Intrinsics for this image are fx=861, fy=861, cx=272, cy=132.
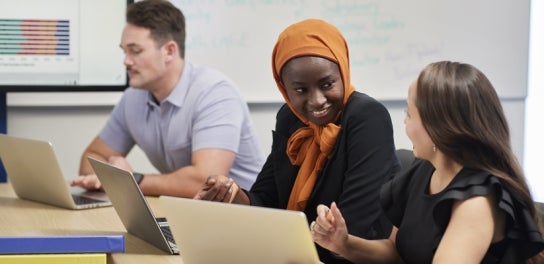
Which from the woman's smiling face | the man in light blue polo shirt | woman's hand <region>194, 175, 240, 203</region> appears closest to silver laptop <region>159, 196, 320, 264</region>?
woman's hand <region>194, 175, 240, 203</region>

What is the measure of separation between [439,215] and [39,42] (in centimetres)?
211

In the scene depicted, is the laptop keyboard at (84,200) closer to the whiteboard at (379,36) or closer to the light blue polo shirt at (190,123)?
the light blue polo shirt at (190,123)

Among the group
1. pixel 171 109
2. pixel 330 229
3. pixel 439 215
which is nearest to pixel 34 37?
pixel 171 109

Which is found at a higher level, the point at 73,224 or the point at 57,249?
the point at 57,249

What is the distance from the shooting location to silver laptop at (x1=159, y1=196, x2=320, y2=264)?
51.4 inches

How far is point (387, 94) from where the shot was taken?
404 centimetres

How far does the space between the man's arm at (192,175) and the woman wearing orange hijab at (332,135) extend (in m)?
0.60

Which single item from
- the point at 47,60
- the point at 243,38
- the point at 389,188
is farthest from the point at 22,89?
the point at 389,188

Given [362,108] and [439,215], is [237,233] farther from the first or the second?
[362,108]

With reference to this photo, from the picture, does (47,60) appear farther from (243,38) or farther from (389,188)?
(389,188)

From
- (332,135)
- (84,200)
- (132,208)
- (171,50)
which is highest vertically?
(171,50)

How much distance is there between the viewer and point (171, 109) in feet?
9.92

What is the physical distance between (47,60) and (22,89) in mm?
149

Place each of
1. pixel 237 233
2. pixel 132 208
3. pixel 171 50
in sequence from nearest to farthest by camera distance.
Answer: pixel 237 233 < pixel 132 208 < pixel 171 50
